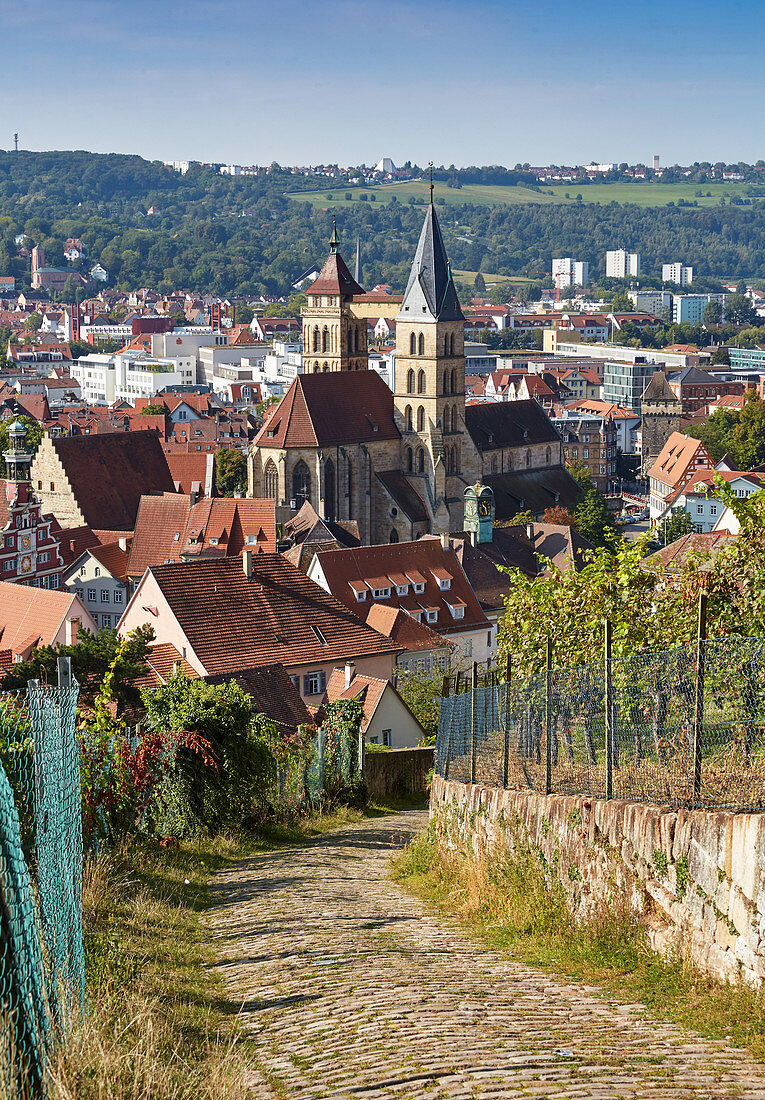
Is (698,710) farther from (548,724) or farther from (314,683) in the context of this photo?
(314,683)

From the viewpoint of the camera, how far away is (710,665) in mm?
8984

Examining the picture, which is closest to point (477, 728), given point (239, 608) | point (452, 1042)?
point (452, 1042)

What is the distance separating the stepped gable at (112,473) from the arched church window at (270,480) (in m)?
4.47

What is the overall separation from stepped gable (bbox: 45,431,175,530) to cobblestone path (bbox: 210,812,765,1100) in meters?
54.8

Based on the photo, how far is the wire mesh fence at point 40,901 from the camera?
225 inches

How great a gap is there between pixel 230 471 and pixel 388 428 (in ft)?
55.1

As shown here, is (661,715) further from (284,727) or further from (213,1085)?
(284,727)

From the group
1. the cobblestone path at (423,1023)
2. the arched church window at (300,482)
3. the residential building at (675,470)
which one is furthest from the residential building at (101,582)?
the residential building at (675,470)

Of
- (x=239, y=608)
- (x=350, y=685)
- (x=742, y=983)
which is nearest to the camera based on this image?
(x=742, y=983)

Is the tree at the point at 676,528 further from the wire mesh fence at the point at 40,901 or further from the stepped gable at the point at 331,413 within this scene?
the wire mesh fence at the point at 40,901

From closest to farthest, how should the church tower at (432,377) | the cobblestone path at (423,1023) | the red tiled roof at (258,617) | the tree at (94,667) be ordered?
the cobblestone path at (423,1023) < the tree at (94,667) < the red tiled roof at (258,617) < the church tower at (432,377)

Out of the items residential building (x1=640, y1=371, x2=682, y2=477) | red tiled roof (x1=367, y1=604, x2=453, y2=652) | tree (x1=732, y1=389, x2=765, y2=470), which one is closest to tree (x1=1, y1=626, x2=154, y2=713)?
red tiled roof (x1=367, y1=604, x2=453, y2=652)

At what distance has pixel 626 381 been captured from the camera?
161m

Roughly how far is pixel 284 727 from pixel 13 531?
3269cm
